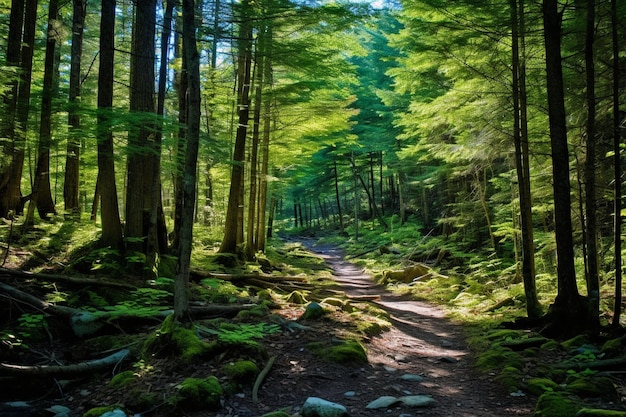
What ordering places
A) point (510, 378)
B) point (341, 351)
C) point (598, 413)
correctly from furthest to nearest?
point (341, 351)
point (510, 378)
point (598, 413)

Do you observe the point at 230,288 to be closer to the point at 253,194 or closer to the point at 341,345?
the point at 341,345

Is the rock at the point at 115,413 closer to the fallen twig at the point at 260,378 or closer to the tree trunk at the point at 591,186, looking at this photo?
the fallen twig at the point at 260,378

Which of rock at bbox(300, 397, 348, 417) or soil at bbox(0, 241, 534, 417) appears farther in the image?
soil at bbox(0, 241, 534, 417)

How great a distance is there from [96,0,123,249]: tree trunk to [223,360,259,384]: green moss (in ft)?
15.8

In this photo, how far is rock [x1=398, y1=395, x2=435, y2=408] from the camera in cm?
455

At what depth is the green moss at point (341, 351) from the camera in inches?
232

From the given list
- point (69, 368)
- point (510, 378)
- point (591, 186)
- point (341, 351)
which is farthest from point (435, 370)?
point (69, 368)

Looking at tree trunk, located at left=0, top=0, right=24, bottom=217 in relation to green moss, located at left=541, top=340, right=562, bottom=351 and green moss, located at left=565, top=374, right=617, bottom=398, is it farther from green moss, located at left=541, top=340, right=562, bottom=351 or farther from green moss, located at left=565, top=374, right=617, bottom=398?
green moss, located at left=541, top=340, right=562, bottom=351

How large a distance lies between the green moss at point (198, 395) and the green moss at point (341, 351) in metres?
1.82

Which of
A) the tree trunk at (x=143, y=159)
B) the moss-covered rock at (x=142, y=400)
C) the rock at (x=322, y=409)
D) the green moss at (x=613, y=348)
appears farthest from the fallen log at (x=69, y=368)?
the green moss at (x=613, y=348)

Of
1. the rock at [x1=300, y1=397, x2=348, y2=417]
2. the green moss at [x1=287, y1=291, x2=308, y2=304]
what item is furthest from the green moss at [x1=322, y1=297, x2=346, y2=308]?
the rock at [x1=300, y1=397, x2=348, y2=417]

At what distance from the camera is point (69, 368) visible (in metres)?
5.33

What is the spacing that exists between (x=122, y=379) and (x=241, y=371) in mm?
1390

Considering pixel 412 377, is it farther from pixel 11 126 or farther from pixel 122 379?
pixel 11 126
